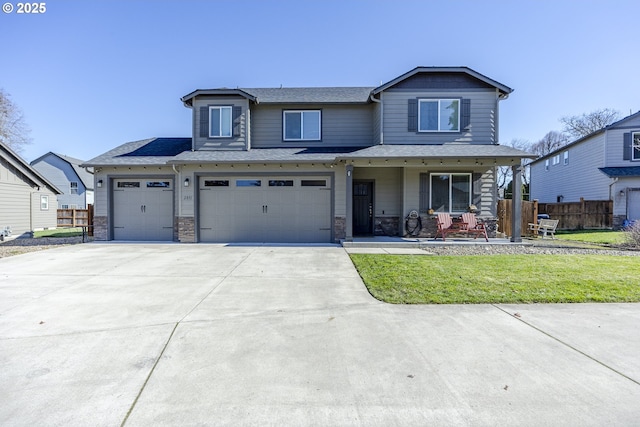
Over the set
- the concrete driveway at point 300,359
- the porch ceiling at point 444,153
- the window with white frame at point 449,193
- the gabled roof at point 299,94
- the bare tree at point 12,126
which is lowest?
the concrete driveway at point 300,359

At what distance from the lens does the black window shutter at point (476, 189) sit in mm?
11758

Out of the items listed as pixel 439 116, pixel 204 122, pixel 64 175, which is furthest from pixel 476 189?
pixel 64 175

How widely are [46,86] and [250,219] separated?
1171 cm

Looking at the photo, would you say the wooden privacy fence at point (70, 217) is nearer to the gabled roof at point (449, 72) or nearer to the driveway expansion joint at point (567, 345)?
the gabled roof at point (449, 72)

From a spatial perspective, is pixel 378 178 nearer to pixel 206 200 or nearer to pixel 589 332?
pixel 206 200

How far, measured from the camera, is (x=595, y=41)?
34.2 feet

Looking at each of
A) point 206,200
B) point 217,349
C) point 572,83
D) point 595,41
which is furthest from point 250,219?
point 572,83

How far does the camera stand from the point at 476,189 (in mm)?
11766

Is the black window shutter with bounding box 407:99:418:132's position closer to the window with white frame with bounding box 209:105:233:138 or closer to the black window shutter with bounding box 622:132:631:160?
the window with white frame with bounding box 209:105:233:138

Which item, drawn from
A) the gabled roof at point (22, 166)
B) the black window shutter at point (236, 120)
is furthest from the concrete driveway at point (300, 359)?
the gabled roof at point (22, 166)

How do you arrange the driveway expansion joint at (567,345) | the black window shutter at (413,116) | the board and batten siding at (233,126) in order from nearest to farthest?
the driveway expansion joint at (567,345), the black window shutter at (413,116), the board and batten siding at (233,126)

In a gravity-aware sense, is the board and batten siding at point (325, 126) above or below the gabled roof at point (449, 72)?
below

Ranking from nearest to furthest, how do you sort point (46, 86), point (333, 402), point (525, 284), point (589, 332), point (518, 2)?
point (333, 402), point (589, 332), point (525, 284), point (518, 2), point (46, 86)

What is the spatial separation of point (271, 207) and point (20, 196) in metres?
14.0
